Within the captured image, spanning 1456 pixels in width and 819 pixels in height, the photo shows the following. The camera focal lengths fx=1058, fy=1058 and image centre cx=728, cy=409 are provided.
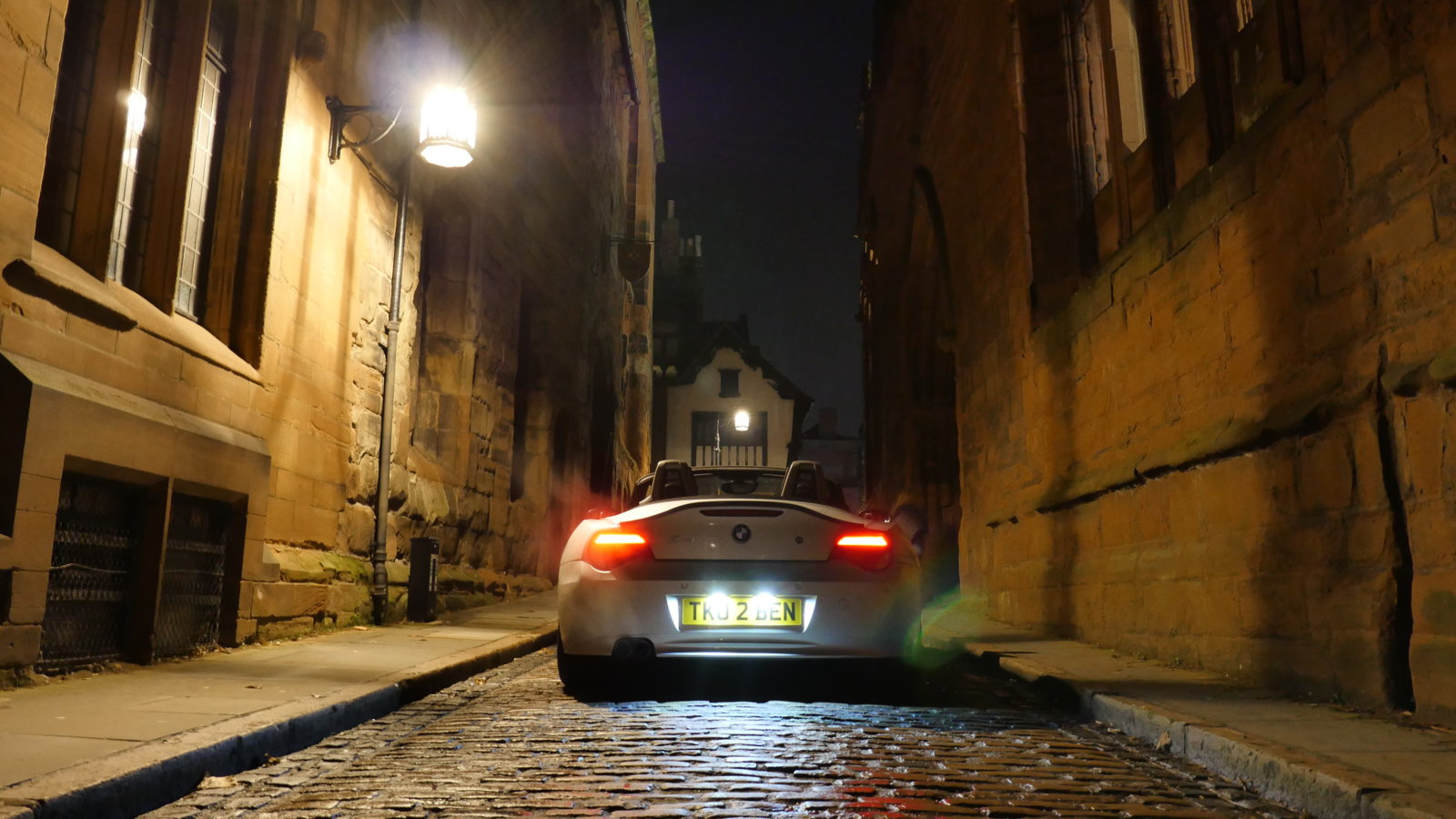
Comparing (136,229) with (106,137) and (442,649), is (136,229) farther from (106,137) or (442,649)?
(442,649)

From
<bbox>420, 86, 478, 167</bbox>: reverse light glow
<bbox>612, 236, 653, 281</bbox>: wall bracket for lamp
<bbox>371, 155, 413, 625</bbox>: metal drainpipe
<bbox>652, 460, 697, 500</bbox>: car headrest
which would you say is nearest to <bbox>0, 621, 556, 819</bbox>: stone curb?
<bbox>652, 460, 697, 500</bbox>: car headrest

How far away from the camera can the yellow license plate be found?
5594 millimetres

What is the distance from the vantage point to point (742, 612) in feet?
18.4

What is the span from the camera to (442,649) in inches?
292

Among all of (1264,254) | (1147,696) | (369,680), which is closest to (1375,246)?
(1264,254)

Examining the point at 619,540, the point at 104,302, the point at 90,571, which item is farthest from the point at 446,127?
the point at 619,540

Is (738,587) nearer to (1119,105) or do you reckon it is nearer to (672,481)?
(672,481)

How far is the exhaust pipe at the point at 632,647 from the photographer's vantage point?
5613 millimetres

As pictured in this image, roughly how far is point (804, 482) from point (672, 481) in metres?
0.87

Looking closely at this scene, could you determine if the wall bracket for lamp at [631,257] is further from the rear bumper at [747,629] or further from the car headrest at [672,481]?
the rear bumper at [747,629]

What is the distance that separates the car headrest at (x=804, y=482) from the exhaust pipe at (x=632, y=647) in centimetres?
159

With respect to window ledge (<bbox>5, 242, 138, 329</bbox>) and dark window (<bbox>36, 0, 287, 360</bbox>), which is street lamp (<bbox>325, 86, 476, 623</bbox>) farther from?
window ledge (<bbox>5, 242, 138, 329</bbox>)

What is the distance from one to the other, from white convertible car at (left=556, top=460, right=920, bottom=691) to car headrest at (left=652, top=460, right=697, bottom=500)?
0.84 m

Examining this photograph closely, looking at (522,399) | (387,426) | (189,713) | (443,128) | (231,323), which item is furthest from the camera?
(522,399)
